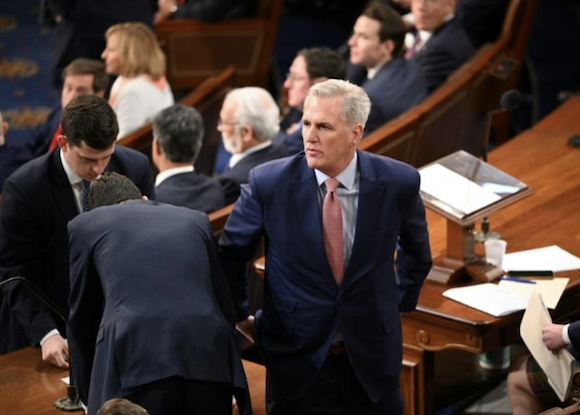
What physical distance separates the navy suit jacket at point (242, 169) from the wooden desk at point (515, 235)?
882mm

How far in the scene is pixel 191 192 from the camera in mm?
5309

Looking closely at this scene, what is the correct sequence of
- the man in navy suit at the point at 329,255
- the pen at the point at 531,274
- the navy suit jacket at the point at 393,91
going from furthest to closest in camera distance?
the navy suit jacket at the point at 393,91
the pen at the point at 531,274
the man in navy suit at the point at 329,255

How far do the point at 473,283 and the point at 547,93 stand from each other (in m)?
4.32

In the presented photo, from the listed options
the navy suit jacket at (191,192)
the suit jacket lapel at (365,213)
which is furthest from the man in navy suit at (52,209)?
the navy suit jacket at (191,192)

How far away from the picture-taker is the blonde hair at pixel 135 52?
262 inches

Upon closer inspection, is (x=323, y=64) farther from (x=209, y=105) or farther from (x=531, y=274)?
(x=531, y=274)

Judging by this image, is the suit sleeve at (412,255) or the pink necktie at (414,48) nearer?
the suit sleeve at (412,255)

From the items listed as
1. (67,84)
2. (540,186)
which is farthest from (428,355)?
(67,84)

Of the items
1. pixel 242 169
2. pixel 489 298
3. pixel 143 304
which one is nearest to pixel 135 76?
pixel 242 169

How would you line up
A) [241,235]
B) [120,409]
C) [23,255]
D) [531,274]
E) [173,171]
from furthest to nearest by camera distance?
1. [173,171]
2. [531,274]
3. [23,255]
4. [241,235]
5. [120,409]

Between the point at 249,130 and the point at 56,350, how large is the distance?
1.91 m

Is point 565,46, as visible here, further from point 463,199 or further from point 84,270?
point 84,270

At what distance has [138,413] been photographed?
286 cm

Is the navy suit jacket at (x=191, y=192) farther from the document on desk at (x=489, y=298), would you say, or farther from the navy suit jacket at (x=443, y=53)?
the navy suit jacket at (x=443, y=53)
